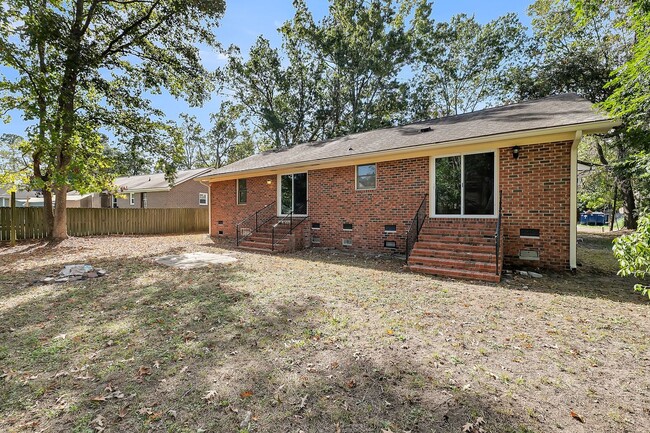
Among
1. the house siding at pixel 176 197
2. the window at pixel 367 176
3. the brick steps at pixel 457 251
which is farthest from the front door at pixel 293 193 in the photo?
the house siding at pixel 176 197

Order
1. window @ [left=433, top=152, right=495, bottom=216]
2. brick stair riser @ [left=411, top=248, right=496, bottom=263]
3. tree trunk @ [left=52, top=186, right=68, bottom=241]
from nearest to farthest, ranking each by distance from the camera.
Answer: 1. brick stair riser @ [left=411, top=248, right=496, bottom=263]
2. window @ [left=433, top=152, right=495, bottom=216]
3. tree trunk @ [left=52, top=186, right=68, bottom=241]

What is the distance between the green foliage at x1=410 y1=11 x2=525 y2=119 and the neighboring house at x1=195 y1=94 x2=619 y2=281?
1606 cm

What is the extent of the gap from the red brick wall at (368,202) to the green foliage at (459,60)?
1811 centimetres

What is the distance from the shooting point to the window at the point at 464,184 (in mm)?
7673

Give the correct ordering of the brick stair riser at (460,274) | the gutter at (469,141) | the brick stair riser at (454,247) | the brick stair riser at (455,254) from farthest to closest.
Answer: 1. the brick stair riser at (454,247)
2. the brick stair riser at (455,254)
3. the brick stair riser at (460,274)
4. the gutter at (469,141)

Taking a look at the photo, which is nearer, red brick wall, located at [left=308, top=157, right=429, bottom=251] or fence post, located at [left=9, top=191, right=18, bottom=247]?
red brick wall, located at [left=308, top=157, right=429, bottom=251]

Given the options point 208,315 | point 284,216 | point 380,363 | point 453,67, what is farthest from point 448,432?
point 453,67

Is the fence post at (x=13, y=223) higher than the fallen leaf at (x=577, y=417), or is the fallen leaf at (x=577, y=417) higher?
the fence post at (x=13, y=223)

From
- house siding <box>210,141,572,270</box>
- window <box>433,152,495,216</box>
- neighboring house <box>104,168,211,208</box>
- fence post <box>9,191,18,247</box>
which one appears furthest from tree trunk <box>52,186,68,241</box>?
window <box>433,152,495,216</box>

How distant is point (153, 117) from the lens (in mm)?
12992

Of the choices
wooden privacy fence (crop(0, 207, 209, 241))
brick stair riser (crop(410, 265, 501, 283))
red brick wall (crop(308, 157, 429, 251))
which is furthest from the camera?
wooden privacy fence (crop(0, 207, 209, 241))

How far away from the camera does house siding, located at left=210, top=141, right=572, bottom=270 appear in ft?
22.1

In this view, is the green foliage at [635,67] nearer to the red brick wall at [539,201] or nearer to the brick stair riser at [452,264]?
the red brick wall at [539,201]

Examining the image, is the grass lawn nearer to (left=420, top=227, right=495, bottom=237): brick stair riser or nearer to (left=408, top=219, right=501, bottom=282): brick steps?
(left=408, top=219, right=501, bottom=282): brick steps
